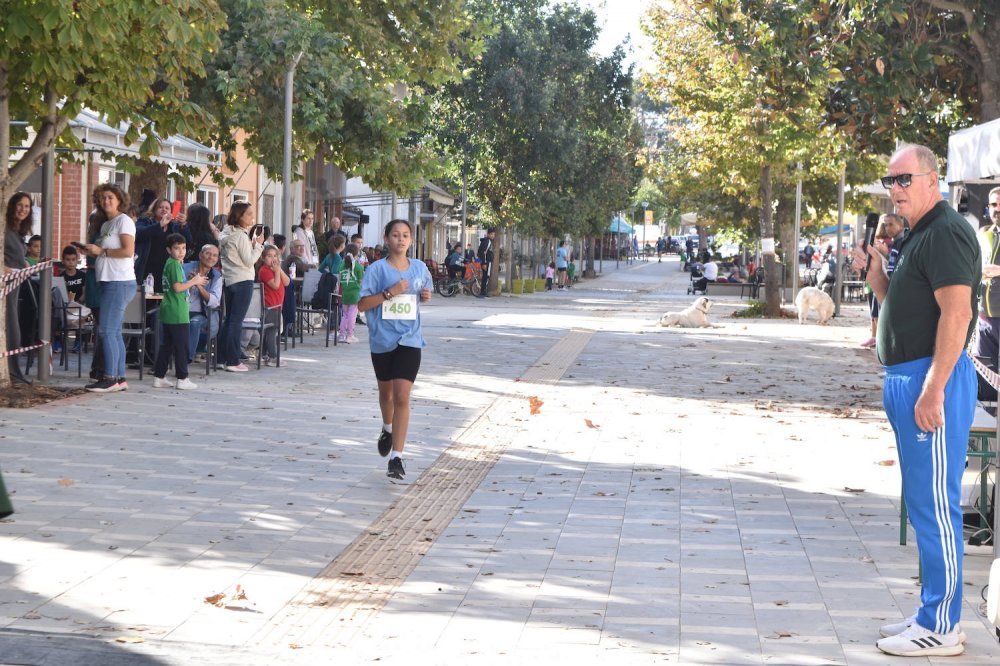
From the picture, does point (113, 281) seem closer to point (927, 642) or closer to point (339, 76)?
point (339, 76)

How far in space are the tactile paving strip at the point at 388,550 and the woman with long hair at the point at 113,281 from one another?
340cm

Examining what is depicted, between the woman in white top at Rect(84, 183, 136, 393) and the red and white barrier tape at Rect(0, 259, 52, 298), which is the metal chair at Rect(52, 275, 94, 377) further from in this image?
the red and white barrier tape at Rect(0, 259, 52, 298)

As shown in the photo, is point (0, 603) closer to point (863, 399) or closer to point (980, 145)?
point (980, 145)

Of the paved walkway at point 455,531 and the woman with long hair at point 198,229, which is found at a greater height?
the woman with long hair at point 198,229

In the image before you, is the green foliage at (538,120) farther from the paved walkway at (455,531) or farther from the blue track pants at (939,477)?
the blue track pants at (939,477)

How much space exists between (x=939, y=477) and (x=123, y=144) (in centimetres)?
1188

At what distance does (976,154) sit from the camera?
10070mm

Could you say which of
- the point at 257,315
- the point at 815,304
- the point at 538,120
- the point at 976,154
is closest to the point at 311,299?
the point at 257,315

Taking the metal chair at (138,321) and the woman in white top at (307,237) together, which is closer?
the metal chair at (138,321)

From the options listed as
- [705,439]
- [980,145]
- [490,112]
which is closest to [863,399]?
[705,439]

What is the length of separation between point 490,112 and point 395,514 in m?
32.0

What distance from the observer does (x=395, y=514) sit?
7906 millimetres

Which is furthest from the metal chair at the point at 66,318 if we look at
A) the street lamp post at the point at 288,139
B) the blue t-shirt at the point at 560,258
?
the blue t-shirt at the point at 560,258

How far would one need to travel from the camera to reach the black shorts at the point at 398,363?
908 centimetres
